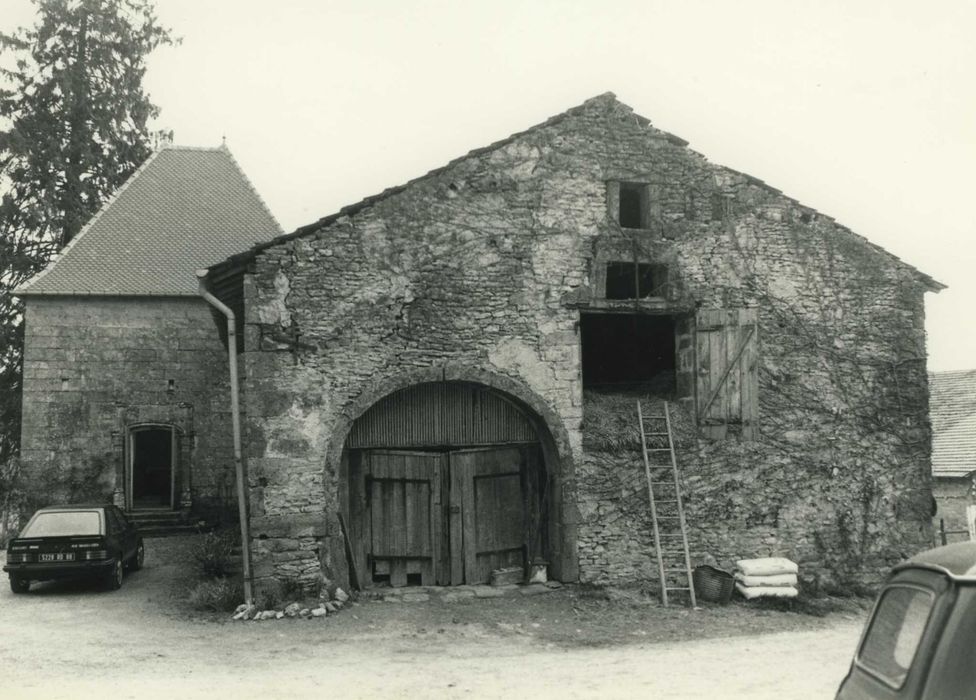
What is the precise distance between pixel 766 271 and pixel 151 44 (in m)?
18.9

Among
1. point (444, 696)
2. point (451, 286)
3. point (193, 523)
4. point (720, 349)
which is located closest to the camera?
point (444, 696)

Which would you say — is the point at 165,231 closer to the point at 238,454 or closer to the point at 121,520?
the point at 121,520

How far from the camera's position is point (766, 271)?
1247cm

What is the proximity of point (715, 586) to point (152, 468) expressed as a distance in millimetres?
13800

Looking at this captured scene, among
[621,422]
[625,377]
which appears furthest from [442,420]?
[625,377]

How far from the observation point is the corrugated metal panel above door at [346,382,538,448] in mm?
11641

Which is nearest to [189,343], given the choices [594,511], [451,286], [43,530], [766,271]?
[43,530]

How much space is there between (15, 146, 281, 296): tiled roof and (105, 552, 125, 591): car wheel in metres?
7.04

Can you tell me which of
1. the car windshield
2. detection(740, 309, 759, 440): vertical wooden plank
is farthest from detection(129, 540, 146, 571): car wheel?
detection(740, 309, 759, 440): vertical wooden plank

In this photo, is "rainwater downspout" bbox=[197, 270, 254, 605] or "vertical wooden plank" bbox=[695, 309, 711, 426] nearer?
"rainwater downspout" bbox=[197, 270, 254, 605]

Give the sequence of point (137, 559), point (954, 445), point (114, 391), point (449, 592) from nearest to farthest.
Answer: point (449, 592)
point (137, 559)
point (114, 391)
point (954, 445)

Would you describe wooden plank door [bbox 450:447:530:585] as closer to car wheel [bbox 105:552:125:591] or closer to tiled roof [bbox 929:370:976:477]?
car wheel [bbox 105:552:125:591]

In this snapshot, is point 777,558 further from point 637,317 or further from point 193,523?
point 193,523

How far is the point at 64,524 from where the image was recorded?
40.2 ft
